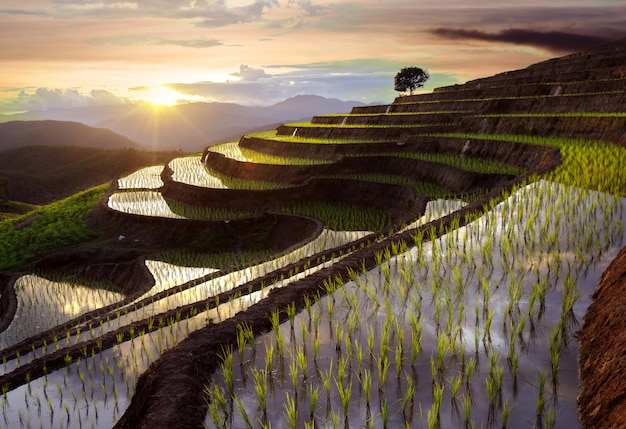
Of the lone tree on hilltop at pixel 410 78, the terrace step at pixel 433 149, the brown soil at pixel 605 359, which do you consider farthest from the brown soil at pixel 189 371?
the lone tree on hilltop at pixel 410 78

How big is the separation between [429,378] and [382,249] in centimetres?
341

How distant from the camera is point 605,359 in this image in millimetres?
3561

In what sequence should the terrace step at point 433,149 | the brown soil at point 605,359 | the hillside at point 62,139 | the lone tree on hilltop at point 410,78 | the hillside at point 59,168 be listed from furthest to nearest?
the hillside at point 62,139 → the hillside at point 59,168 → the lone tree on hilltop at point 410,78 → the terrace step at point 433,149 → the brown soil at point 605,359

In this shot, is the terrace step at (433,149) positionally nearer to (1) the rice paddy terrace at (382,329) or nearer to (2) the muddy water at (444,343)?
(1) the rice paddy terrace at (382,329)

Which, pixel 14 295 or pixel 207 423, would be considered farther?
pixel 14 295

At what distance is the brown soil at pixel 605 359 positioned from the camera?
123 inches

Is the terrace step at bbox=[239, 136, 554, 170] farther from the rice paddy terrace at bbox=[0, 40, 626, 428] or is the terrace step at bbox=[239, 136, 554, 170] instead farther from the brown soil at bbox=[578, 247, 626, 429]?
the brown soil at bbox=[578, 247, 626, 429]

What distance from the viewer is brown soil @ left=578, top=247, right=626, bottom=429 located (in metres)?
3.13

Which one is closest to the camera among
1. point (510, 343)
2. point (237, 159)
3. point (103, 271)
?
point (510, 343)

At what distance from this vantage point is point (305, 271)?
8.09 metres

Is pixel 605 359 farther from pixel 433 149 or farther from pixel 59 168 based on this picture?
pixel 59 168

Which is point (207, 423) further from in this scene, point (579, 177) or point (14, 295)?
point (14, 295)

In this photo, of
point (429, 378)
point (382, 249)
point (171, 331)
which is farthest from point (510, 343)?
point (171, 331)

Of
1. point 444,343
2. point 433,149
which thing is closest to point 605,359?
point 444,343
